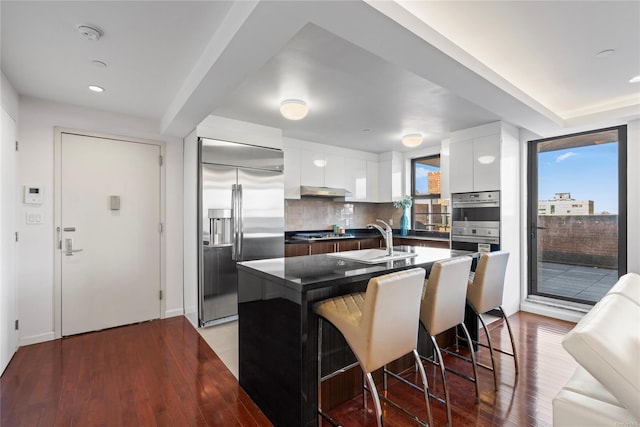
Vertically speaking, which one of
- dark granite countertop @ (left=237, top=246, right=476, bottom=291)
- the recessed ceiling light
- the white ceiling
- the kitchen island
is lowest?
the kitchen island

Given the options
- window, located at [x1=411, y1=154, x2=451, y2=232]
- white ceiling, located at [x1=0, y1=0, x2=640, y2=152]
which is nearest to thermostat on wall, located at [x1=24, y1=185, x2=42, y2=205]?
white ceiling, located at [x1=0, y1=0, x2=640, y2=152]

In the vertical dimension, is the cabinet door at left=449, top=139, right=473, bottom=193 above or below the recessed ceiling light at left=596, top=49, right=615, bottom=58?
below

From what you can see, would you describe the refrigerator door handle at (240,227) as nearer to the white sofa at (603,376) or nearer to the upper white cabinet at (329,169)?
the upper white cabinet at (329,169)

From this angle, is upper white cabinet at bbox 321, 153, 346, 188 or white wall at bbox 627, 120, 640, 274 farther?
upper white cabinet at bbox 321, 153, 346, 188

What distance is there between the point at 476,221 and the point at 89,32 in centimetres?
427

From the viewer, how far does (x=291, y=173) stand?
4.72 meters

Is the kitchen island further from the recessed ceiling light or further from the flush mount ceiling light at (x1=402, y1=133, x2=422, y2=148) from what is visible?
the flush mount ceiling light at (x1=402, y1=133, x2=422, y2=148)

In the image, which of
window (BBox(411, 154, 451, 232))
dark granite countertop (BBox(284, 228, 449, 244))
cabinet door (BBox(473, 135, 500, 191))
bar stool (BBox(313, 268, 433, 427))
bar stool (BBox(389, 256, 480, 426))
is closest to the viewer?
bar stool (BBox(313, 268, 433, 427))

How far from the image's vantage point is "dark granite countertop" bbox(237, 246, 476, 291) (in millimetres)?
1705

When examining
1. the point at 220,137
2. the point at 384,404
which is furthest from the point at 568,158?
the point at 220,137

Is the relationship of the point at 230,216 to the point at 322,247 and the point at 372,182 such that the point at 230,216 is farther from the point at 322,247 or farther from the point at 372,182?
the point at 372,182

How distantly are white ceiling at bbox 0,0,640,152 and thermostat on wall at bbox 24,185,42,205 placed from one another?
0.91 meters

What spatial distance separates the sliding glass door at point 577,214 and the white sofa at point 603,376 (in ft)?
10.6

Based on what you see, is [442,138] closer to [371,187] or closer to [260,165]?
[371,187]
